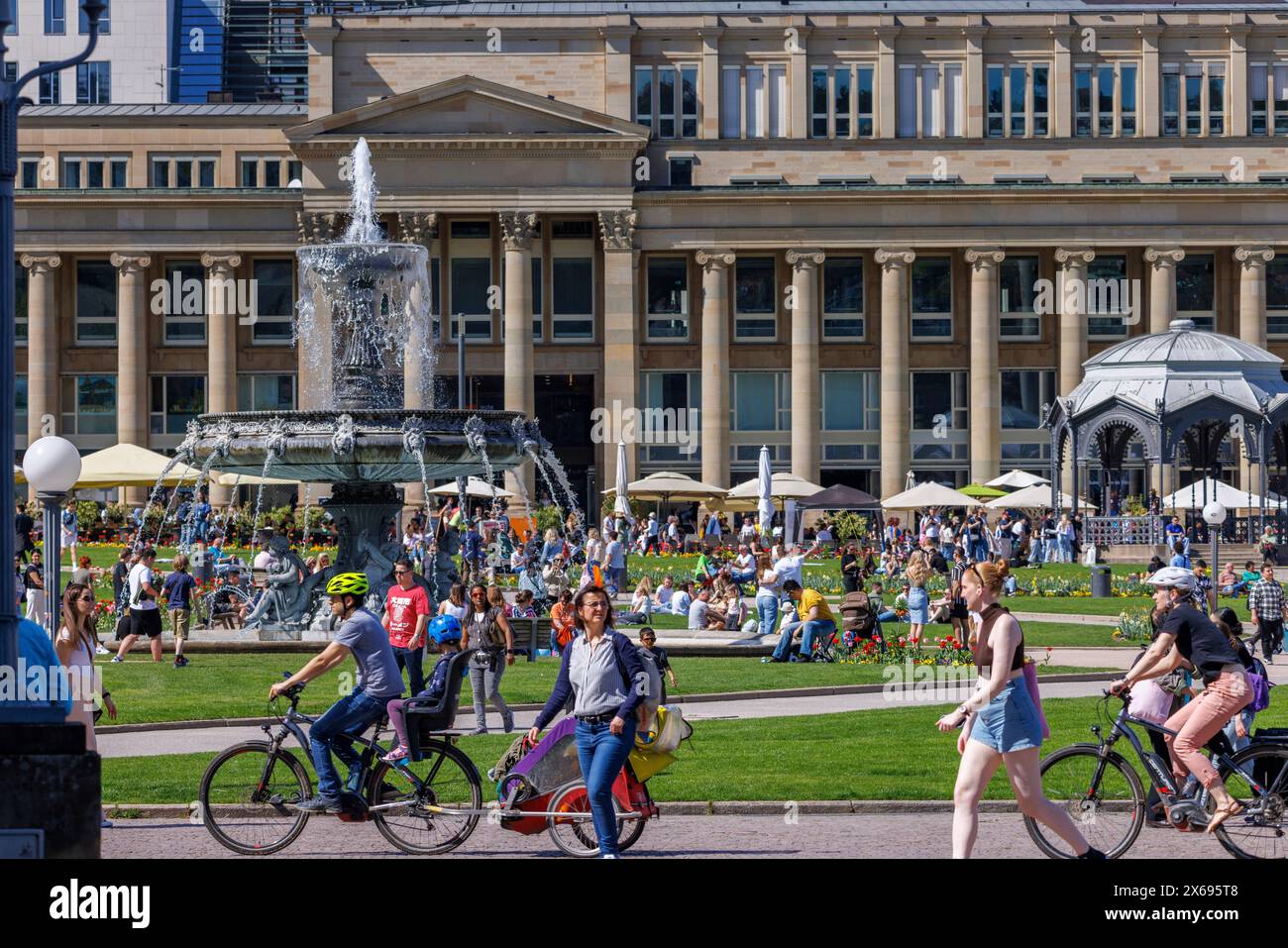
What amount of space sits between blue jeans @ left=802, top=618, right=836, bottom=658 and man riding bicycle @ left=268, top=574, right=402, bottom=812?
684 inches

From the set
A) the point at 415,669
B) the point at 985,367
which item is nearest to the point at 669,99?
the point at 985,367

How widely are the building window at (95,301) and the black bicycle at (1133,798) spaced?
244 ft

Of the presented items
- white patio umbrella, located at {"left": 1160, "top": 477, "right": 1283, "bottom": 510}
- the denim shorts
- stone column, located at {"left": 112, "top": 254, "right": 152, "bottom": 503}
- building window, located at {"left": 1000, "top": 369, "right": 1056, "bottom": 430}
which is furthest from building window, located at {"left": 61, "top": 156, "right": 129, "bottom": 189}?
the denim shorts

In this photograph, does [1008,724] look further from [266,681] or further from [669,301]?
[669,301]

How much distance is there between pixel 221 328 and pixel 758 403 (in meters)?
20.2

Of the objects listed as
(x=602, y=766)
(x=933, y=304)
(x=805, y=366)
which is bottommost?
(x=602, y=766)

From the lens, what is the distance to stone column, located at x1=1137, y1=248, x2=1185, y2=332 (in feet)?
263

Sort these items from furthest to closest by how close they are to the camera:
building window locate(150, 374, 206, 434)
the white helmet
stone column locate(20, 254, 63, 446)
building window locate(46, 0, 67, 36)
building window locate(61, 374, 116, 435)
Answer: building window locate(46, 0, 67, 36) → building window locate(150, 374, 206, 434) → building window locate(61, 374, 116, 435) → stone column locate(20, 254, 63, 446) → the white helmet

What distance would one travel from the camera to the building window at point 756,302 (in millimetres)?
83938

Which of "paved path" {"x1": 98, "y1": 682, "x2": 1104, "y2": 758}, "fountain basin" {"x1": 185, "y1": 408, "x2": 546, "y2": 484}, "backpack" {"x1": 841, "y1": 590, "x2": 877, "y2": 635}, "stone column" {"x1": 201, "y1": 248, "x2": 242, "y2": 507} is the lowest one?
"paved path" {"x1": 98, "y1": 682, "x2": 1104, "y2": 758}

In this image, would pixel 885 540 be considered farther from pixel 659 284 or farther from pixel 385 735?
pixel 385 735

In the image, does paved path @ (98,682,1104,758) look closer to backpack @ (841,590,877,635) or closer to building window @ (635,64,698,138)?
backpack @ (841,590,877,635)

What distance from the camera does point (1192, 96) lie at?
84.9 meters
